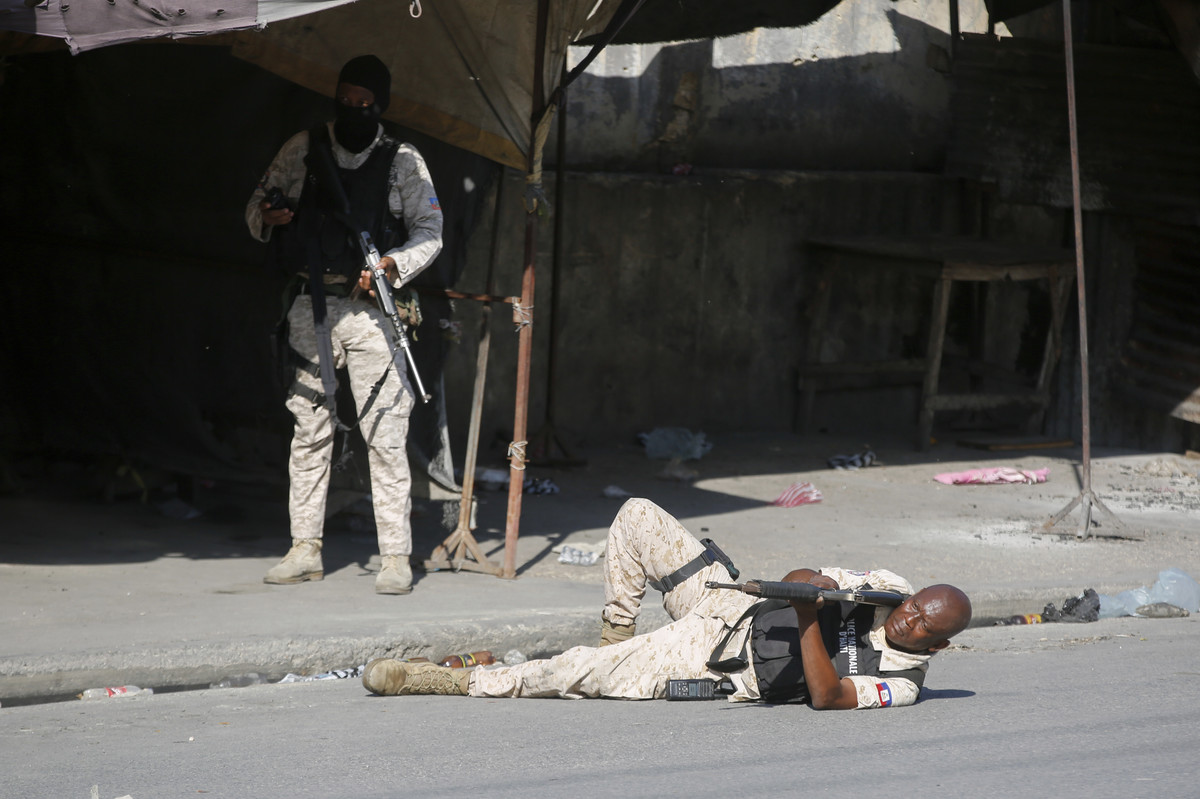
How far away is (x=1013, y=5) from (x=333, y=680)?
901 centimetres

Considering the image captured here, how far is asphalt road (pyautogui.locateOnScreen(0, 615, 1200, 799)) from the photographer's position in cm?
336

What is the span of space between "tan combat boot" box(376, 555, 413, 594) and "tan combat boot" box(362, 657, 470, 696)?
1.13 m

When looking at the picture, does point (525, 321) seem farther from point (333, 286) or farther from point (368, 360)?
point (333, 286)

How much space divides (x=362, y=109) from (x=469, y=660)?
2.33 metres

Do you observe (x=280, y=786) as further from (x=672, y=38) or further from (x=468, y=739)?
(x=672, y=38)

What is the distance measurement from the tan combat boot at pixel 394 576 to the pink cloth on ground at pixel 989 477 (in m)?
4.88

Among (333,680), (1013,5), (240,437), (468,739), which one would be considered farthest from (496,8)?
(1013,5)

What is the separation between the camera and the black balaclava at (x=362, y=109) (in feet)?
17.4

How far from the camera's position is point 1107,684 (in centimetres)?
461

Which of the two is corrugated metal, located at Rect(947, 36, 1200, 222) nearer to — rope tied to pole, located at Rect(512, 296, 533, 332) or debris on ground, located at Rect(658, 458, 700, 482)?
debris on ground, located at Rect(658, 458, 700, 482)

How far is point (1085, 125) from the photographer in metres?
10.4

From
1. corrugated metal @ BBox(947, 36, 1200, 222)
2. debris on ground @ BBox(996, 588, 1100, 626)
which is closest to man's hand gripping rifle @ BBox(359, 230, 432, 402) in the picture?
debris on ground @ BBox(996, 588, 1100, 626)

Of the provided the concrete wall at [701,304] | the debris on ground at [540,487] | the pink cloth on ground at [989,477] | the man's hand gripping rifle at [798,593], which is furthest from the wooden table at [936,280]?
the man's hand gripping rifle at [798,593]

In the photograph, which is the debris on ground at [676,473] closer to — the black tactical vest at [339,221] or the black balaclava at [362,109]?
the black tactical vest at [339,221]
